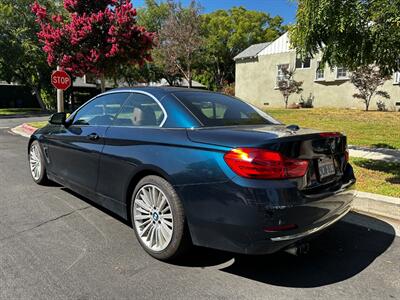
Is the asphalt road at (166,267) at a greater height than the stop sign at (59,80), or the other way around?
the stop sign at (59,80)

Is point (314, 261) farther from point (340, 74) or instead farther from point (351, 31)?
point (340, 74)

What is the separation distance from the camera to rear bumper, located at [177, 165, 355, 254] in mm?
2654

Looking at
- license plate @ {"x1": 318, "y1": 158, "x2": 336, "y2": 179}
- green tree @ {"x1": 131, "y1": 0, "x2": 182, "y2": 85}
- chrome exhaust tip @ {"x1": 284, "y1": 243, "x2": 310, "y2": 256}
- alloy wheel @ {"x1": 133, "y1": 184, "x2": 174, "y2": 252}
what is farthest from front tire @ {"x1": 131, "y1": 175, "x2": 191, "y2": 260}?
green tree @ {"x1": 131, "y1": 0, "x2": 182, "y2": 85}

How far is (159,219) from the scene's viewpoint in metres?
3.30

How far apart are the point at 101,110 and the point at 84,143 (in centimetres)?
46

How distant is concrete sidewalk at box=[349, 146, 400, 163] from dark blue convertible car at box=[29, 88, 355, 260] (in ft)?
15.8

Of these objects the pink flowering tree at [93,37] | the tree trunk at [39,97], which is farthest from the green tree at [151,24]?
the pink flowering tree at [93,37]

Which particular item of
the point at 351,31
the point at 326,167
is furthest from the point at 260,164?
the point at 351,31

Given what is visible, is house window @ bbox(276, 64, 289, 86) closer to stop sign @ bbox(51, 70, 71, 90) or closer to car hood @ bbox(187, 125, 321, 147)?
stop sign @ bbox(51, 70, 71, 90)

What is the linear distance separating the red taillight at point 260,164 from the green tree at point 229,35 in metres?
36.5

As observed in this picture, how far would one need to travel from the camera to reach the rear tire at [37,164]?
5.53 metres

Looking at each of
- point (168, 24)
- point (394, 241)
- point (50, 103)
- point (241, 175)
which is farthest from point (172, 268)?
point (50, 103)

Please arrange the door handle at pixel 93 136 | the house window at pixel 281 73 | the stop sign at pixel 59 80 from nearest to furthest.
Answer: the door handle at pixel 93 136
the stop sign at pixel 59 80
the house window at pixel 281 73

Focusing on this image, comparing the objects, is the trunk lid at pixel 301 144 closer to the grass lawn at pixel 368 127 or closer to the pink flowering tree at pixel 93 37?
the grass lawn at pixel 368 127
